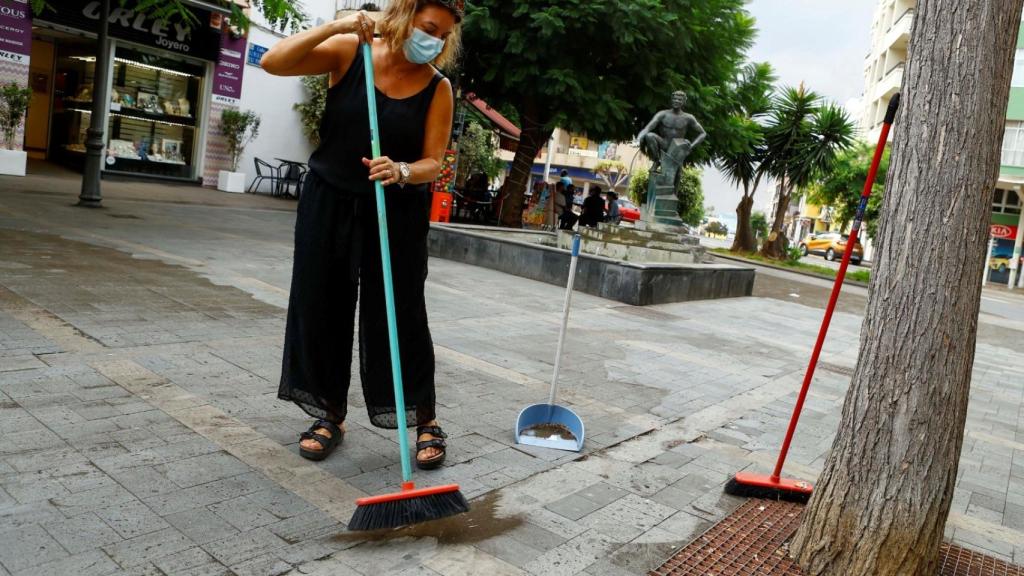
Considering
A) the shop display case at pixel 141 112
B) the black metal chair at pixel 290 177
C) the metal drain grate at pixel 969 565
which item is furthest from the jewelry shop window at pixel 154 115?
the metal drain grate at pixel 969 565

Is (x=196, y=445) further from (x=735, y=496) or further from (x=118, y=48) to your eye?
(x=118, y=48)

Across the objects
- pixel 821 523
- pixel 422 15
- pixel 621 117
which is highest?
pixel 621 117

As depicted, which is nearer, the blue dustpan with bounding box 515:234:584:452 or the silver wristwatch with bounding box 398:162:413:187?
the silver wristwatch with bounding box 398:162:413:187

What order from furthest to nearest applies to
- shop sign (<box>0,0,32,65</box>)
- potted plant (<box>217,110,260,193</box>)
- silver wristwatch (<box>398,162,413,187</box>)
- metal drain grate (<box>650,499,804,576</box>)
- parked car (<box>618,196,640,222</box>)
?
parked car (<box>618,196,640,222</box>), potted plant (<box>217,110,260,193</box>), shop sign (<box>0,0,32,65</box>), silver wristwatch (<box>398,162,413,187</box>), metal drain grate (<box>650,499,804,576</box>)

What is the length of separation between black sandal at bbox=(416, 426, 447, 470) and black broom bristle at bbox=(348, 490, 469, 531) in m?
0.57

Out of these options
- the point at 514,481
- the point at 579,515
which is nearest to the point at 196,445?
the point at 514,481

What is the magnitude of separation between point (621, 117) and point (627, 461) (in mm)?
11705

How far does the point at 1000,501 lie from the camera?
404 centimetres

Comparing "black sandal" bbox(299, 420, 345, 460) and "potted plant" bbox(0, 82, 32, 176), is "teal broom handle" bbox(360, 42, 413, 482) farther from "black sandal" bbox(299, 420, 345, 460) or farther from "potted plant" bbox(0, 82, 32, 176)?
"potted plant" bbox(0, 82, 32, 176)

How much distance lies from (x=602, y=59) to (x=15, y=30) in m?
10.5

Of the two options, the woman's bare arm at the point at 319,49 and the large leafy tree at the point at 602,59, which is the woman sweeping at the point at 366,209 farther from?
the large leafy tree at the point at 602,59

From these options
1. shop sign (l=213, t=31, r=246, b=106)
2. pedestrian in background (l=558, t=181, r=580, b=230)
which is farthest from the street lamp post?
pedestrian in background (l=558, t=181, r=580, b=230)

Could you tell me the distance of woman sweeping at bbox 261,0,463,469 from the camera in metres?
3.07

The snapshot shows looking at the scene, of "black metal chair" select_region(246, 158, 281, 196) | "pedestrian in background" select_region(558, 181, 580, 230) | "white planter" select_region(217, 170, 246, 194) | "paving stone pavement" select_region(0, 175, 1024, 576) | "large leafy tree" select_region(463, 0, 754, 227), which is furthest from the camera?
"pedestrian in background" select_region(558, 181, 580, 230)
